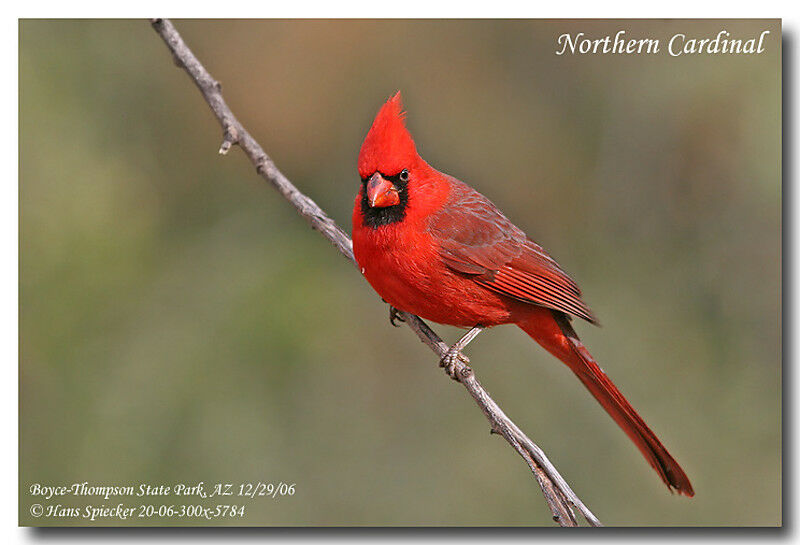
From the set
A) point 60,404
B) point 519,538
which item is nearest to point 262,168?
point 60,404

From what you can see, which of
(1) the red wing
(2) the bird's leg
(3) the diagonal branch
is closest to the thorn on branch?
(3) the diagonal branch

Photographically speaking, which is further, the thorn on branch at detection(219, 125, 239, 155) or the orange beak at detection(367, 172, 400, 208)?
the thorn on branch at detection(219, 125, 239, 155)

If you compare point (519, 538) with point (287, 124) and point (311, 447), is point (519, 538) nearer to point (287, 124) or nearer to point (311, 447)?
point (311, 447)

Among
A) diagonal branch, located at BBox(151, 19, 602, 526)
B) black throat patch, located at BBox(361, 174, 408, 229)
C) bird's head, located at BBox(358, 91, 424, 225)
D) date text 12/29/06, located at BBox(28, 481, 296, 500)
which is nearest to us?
bird's head, located at BBox(358, 91, 424, 225)

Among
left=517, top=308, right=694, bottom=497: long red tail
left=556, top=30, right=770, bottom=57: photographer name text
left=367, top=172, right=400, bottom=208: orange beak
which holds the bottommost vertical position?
left=517, top=308, right=694, bottom=497: long red tail

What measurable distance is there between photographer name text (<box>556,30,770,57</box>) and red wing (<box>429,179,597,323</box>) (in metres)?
0.68

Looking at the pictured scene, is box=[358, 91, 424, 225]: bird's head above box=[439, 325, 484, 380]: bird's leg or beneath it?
above

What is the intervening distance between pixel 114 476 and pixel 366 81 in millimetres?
1816

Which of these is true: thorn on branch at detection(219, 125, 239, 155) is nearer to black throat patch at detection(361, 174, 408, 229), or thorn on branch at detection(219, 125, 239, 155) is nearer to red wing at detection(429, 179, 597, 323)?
black throat patch at detection(361, 174, 408, 229)

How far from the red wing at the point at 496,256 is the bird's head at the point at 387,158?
0.21 meters

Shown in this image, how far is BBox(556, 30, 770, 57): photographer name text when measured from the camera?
326 centimetres

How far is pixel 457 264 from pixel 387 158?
1.45 ft

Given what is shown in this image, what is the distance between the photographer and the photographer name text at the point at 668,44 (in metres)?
3.26

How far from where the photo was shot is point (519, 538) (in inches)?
125
